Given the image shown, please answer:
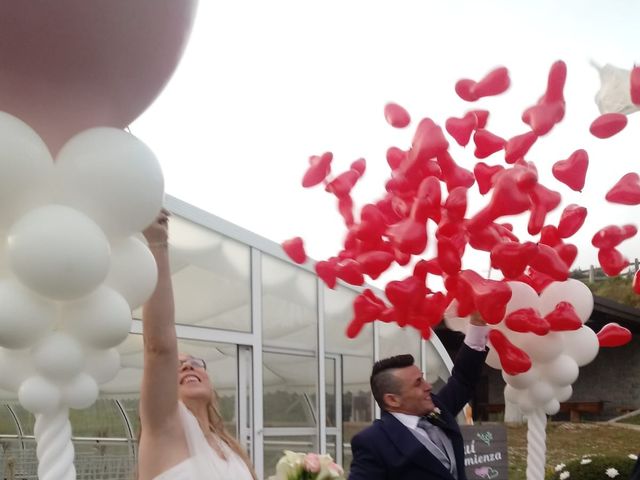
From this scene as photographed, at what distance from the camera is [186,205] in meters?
5.96

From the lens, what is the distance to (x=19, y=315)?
1598 mm

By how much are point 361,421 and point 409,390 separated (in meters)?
5.50

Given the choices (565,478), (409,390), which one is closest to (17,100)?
(409,390)

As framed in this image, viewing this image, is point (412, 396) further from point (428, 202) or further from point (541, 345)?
point (428, 202)

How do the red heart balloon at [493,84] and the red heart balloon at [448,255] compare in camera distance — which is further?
the red heart balloon at [493,84]

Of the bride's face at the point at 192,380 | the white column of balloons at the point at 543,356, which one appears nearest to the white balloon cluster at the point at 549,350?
the white column of balloons at the point at 543,356

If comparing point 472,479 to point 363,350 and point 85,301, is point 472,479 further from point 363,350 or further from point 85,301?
point 85,301

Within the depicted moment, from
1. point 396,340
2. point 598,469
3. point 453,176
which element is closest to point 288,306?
point 396,340

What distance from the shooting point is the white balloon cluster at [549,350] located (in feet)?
8.30

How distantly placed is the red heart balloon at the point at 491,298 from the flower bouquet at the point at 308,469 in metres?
0.69

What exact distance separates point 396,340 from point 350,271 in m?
6.32

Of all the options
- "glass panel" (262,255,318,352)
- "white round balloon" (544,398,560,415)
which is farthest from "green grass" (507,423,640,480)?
"white round balloon" (544,398,560,415)

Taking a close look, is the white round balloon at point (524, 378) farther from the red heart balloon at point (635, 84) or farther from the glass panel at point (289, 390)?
the glass panel at point (289, 390)

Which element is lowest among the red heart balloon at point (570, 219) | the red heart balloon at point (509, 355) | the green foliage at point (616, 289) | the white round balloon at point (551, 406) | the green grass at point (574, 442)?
the green grass at point (574, 442)
